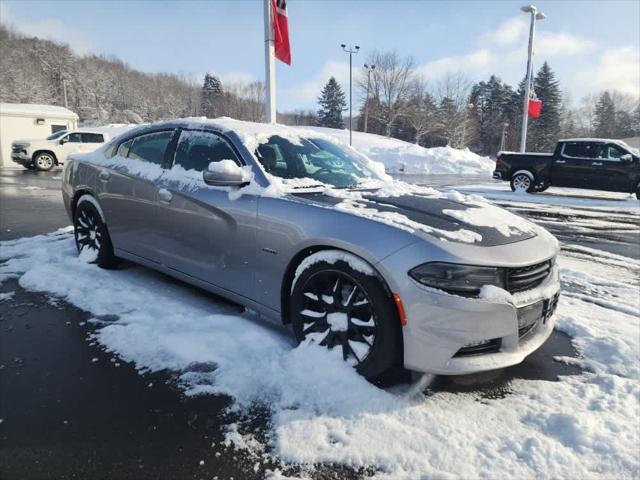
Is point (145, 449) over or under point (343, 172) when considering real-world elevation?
under

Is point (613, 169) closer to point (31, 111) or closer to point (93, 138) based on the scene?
point (93, 138)

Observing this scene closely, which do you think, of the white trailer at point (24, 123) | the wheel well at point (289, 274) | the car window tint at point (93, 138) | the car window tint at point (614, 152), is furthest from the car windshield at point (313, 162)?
the white trailer at point (24, 123)

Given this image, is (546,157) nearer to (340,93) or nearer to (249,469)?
(249,469)

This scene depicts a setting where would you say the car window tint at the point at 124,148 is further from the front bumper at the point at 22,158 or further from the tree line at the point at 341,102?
the tree line at the point at 341,102

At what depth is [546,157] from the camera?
556 inches

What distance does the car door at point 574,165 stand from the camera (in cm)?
1346

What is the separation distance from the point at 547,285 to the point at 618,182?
13.2 metres

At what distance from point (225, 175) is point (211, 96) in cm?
9085

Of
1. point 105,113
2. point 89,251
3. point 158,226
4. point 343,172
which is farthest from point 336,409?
point 105,113

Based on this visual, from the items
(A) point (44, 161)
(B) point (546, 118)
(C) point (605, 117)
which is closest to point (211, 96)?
(B) point (546, 118)

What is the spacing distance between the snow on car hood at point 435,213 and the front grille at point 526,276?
18 centimetres

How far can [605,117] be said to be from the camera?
82375 mm

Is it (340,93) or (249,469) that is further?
(340,93)

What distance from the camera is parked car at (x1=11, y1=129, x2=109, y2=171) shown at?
18953 millimetres
